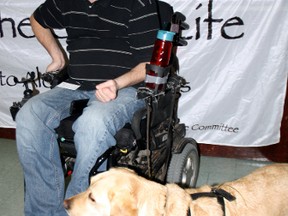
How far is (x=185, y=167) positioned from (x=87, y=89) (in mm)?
853

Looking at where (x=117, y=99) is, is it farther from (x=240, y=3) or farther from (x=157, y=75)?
(x=240, y=3)

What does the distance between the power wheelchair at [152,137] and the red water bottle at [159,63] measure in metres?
0.03

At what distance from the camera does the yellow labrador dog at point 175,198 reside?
1268 millimetres

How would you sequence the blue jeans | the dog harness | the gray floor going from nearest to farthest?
the dog harness
the blue jeans
the gray floor

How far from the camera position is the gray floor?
90.8 inches

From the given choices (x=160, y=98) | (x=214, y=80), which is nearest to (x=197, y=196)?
(x=160, y=98)

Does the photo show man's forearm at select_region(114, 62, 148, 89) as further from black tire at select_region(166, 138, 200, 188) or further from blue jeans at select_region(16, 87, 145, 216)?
black tire at select_region(166, 138, 200, 188)

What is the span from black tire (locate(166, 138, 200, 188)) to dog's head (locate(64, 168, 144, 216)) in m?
0.80

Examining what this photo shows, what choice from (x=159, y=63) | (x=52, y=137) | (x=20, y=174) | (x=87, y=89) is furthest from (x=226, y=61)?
(x=20, y=174)

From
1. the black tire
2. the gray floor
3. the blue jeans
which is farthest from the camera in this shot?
the gray floor

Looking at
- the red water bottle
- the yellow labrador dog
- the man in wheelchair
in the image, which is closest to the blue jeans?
the man in wheelchair

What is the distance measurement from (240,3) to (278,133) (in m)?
1.04

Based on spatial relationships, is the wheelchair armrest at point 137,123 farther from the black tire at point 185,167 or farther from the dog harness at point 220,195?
the black tire at point 185,167

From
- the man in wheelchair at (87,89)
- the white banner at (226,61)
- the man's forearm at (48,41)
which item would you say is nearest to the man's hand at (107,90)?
the man in wheelchair at (87,89)
